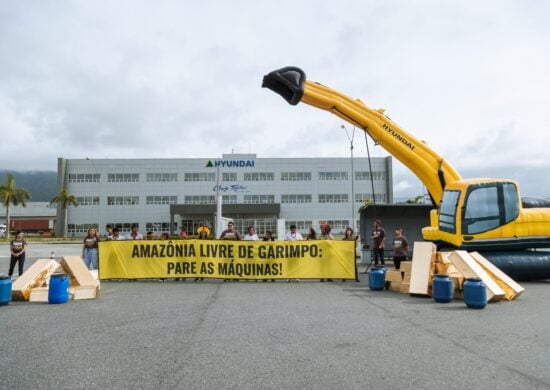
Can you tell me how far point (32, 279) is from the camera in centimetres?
1062

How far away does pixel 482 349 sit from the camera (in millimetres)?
5871

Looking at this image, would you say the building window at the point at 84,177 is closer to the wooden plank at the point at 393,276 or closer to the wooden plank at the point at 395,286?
the wooden plank at the point at 393,276

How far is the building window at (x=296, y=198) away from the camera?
2724 inches

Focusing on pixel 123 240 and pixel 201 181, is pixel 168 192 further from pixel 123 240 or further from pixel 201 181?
pixel 123 240

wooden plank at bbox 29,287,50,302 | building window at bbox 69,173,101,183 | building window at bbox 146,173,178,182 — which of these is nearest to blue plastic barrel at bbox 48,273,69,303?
wooden plank at bbox 29,287,50,302

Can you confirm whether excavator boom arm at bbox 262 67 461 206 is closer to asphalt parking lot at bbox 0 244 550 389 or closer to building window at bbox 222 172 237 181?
asphalt parking lot at bbox 0 244 550 389

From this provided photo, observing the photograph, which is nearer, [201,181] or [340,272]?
[340,272]

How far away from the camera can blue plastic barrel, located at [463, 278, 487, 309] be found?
9117 millimetres

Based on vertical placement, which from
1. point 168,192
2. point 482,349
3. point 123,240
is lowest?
point 482,349

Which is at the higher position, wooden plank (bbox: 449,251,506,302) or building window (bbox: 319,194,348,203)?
building window (bbox: 319,194,348,203)

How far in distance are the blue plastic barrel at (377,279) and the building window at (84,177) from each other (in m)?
64.8

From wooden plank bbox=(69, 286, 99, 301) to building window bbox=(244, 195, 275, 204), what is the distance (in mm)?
58107

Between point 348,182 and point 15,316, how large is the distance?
63.5m

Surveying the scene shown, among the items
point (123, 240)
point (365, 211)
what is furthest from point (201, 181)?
point (123, 240)
